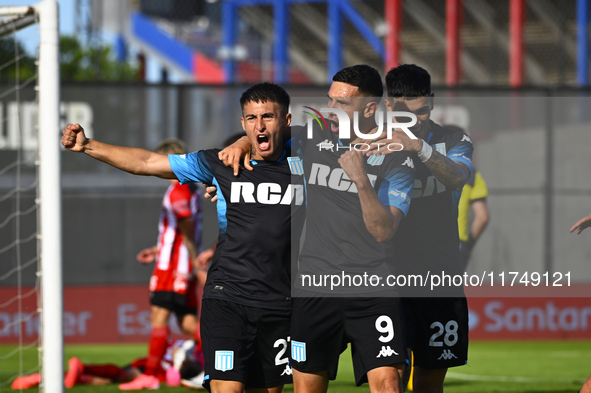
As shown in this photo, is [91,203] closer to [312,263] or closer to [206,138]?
[206,138]

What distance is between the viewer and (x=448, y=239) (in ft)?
13.7

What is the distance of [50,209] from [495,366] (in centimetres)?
534

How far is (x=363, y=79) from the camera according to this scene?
3.69m

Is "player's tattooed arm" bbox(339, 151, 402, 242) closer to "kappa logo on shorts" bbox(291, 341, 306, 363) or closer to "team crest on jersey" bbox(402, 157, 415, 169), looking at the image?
"team crest on jersey" bbox(402, 157, 415, 169)

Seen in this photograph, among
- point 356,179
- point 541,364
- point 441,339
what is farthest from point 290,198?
point 541,364

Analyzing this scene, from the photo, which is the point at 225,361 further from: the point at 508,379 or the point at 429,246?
the point at 508,379

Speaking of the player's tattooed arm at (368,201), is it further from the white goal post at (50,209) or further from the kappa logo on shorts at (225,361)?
the white goal post at (50,209)

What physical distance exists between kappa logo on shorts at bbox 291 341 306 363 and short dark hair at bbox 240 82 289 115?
120 centimetres

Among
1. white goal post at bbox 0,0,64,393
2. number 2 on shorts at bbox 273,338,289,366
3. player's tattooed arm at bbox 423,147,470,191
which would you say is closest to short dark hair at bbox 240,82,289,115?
player's tattooed arm at bbox 423,147,470,191

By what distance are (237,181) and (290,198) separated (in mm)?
289

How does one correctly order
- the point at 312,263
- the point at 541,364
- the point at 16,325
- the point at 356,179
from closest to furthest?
the point at 356,179 < the point at 312,263 < the point at 541,364 < the point at 16,325

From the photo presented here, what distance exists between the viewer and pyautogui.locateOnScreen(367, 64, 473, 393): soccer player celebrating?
4.05m

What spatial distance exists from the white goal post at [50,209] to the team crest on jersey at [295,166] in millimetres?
1639
